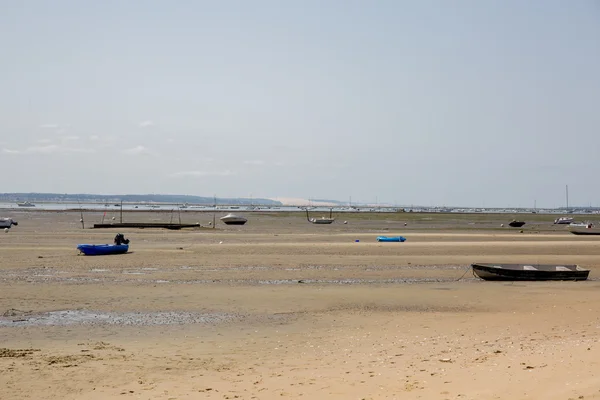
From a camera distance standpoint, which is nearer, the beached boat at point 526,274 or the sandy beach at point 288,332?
the sandy beach at point 288,332

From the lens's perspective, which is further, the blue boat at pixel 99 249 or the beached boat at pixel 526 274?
the blue boat at pixel 99 249

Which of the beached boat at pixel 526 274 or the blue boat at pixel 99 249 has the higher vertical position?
the blue boat at pixel 99 249

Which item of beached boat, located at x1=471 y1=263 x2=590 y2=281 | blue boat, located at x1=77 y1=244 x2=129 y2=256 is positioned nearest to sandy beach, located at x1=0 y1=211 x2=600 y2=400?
beached boat, located at x1=471 y1=263 x2=590 y2=281

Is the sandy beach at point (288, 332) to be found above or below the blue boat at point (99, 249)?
below

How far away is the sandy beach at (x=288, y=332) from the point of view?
10234 mm

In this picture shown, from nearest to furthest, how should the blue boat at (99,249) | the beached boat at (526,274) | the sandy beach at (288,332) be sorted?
the sandy beach at (288,332)
the beached boat at (526,274)
the blue boat at (99,249)

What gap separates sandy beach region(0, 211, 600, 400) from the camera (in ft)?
33.6

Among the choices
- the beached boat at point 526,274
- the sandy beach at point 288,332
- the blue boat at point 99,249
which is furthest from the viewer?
the blue boat at point 99,249

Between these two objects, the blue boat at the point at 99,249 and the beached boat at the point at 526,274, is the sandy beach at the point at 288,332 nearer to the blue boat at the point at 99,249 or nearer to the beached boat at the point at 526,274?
the beached boat at the point at 526,274

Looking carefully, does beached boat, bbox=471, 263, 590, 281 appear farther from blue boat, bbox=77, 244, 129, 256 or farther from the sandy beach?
blue boat, bbox=77, 244, 129, 256

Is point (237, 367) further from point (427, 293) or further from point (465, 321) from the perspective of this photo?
point (427, 293)

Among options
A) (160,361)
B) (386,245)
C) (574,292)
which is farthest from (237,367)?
(386,245)

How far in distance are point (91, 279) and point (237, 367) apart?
16332 mm

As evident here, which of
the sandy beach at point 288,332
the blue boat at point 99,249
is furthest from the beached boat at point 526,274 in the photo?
the blue boat at point 99,249
